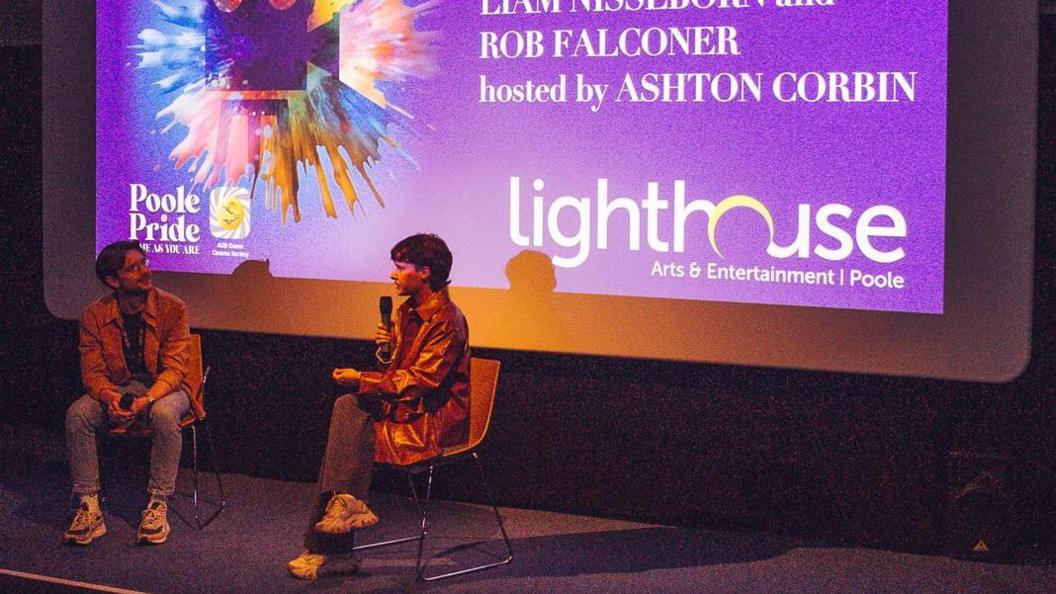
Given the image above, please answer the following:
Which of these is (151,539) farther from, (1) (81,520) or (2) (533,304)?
(2) (533,304)

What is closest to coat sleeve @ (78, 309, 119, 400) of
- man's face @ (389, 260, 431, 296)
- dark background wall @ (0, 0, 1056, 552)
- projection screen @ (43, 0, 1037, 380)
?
projection screen @ (43, 0, 1037, 380)

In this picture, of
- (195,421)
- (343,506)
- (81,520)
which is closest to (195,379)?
(195,421)

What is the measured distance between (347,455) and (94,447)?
3.83ft

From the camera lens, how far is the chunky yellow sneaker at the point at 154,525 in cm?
449

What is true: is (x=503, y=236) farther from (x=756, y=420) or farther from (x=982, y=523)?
(x=982, y=523)

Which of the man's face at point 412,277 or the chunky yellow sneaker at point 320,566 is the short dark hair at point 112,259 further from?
the chunky yellow sneaker at point 320,566

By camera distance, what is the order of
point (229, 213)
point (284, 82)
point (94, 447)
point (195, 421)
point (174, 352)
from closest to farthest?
1. point (94, 447)
2. point (174, 352)
3. point (195, 421)
4. point (284, 82)
5. point (229, 213)

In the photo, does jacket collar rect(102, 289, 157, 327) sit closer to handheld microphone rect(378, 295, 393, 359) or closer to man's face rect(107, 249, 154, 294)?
man's face rect(107, 249, 154, 294)

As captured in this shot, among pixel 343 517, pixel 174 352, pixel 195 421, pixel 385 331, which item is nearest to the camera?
pixel 343 517

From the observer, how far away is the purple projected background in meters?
4.23

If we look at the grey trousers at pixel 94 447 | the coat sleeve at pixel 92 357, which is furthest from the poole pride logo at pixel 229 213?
the grey trousers at pixel 94 447

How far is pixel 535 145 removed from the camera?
15.5ft

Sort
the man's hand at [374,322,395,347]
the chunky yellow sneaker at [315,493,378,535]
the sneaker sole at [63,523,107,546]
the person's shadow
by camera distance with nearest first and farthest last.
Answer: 1. the chunky yellow sneaker at [315,493,378,535]
2. the man's hand at [374,322,395,347]
3. the sneaker sole at [63,523,107,546]
4. the person's shadow

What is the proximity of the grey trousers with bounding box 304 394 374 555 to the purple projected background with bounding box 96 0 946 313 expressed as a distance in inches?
38.6
